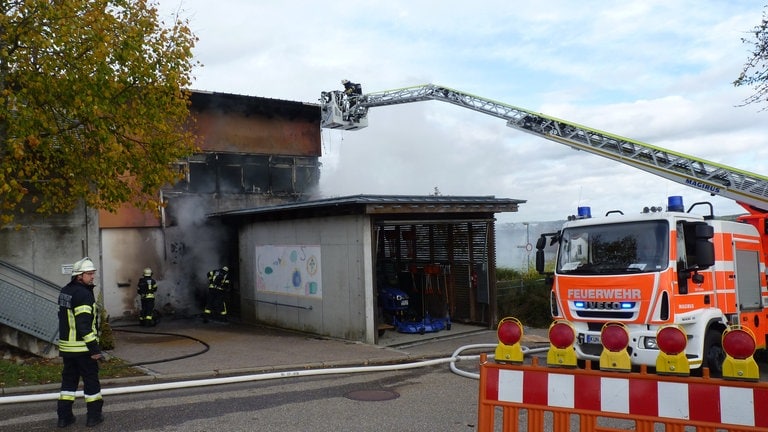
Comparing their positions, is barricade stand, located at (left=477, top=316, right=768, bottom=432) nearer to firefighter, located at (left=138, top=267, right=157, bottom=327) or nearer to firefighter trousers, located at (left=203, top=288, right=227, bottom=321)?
firefighter trousers, located at (left=203, top=288, right=227, bottom=321)

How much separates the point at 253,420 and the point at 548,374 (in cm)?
380

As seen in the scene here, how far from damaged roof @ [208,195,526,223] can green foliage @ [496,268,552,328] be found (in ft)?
9.56

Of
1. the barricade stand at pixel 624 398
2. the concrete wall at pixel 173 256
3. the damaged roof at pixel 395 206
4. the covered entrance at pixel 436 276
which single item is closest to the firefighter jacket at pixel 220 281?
the concrete wall at pixel 173 256

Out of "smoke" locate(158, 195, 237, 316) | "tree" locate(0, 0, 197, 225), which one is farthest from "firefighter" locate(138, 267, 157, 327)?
"tree" locate(0, 0, 197, 225)

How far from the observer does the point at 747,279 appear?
9.80 meters

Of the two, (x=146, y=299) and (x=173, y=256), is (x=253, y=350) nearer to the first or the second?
(x=146, y=299)

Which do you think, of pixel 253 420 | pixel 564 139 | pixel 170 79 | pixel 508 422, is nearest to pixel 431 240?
pixel 564 139

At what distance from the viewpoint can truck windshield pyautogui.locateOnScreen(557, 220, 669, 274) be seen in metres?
8.69

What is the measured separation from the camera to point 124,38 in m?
11.2

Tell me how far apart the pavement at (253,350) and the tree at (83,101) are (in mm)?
3170

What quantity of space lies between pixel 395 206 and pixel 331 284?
2476mm

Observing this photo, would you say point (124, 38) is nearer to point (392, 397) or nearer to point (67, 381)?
point (67, 381)

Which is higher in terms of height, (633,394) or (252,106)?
(252,106)

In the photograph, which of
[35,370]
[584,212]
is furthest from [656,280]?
[35,370]
